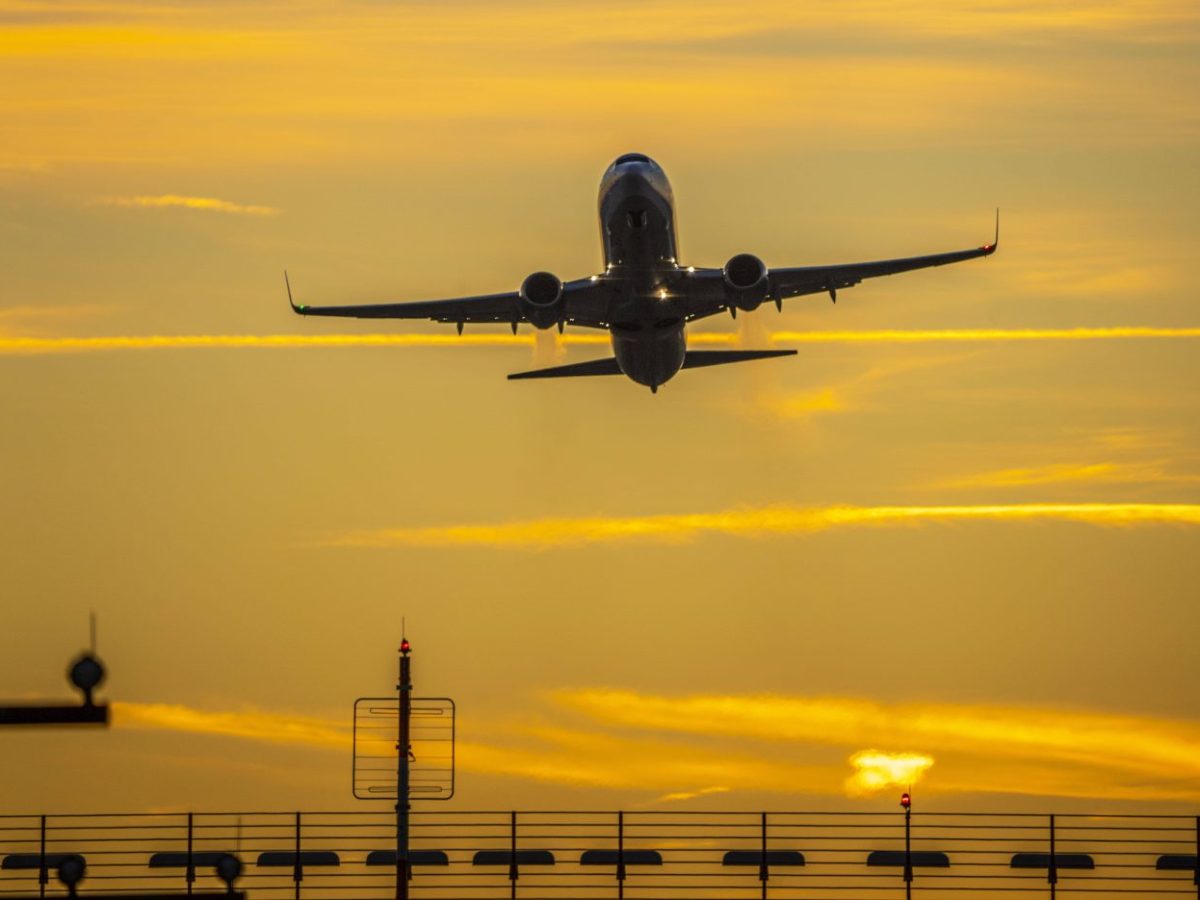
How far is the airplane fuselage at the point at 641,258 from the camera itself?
8450cm

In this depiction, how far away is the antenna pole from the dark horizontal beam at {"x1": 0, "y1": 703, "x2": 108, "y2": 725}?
2794 cm

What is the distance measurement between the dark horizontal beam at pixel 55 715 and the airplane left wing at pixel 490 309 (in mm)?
52965

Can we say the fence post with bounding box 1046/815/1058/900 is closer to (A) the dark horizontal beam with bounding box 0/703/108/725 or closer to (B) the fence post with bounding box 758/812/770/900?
(B) the fence post with bounding box 758/812/770/900

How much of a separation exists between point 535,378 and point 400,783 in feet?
95.3

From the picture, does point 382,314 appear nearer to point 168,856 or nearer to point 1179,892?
point 168,856

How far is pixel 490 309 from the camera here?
92.5 meters

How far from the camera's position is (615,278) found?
86.5 m

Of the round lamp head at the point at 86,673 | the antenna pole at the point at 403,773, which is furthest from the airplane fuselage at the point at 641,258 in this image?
the round lamp head at the point at 86,673

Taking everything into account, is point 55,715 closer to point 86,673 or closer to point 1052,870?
point 86,673

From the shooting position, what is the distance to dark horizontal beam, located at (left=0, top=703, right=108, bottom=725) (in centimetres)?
3472

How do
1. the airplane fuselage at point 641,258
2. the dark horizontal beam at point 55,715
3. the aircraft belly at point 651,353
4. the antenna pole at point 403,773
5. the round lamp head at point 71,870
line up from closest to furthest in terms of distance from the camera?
the dark horizontal beam at point 55,715 → the round lamp head at point 71,870 → the antenna pole at point 403,773 → the airplane fuselage at point 641,258 → the aircraft belly at point 651,353

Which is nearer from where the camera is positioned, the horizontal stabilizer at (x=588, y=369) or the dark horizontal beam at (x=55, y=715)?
the dark horizontal beam at (x=55, y=715)

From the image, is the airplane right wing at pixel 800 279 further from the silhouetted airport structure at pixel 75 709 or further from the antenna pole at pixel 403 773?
the silhouetted airport structure at pixel 75 709

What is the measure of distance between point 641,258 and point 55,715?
173ft
